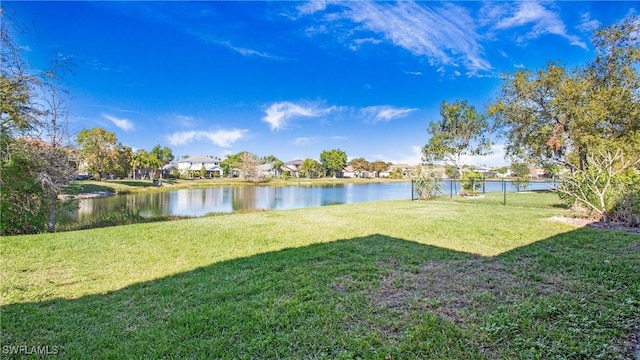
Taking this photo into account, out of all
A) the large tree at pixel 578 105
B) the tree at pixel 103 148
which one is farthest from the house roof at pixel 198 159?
the large tree at pixel 578 105

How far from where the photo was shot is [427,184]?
14602 mm

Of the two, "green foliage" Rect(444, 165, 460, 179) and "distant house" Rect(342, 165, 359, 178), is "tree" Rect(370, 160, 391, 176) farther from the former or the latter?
"green foliage" Rect(444, 165, 460, 179)

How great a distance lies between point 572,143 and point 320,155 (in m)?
57.5

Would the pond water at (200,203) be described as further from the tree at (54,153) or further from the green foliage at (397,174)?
the green foliage at (397,174)

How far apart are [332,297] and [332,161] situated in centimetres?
6429

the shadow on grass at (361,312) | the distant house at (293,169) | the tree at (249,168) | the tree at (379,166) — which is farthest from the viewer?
the tree at (379,166)

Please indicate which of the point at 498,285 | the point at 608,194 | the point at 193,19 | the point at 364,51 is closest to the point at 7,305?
the point at 498,285

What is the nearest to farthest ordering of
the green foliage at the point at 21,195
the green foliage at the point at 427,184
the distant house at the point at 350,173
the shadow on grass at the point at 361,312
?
1. the shadow on grass at the point at 361,312
2. the green foliage at the point at 21,195
3. the green foliage at the point at 427,184
4. the distant house at the point at 350,173

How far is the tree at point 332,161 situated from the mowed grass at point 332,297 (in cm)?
6130

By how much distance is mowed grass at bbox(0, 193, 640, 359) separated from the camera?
214 cm

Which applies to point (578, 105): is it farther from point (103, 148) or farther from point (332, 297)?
point (103, 148)

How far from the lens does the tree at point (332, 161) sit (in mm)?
67000

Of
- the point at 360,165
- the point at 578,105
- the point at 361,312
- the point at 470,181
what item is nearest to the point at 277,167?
the point at 360,165

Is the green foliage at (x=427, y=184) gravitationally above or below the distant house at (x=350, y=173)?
below
